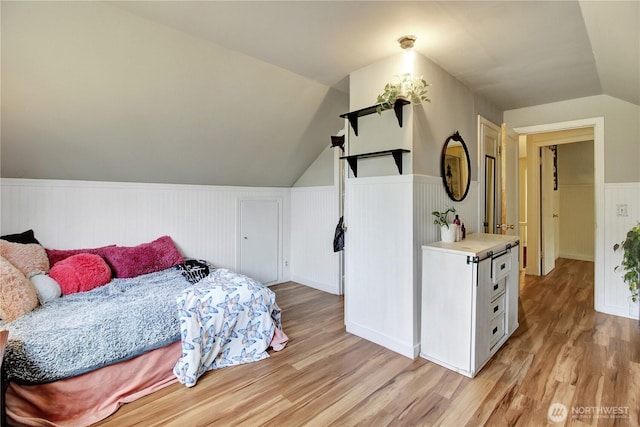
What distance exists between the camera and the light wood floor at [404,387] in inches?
67.8

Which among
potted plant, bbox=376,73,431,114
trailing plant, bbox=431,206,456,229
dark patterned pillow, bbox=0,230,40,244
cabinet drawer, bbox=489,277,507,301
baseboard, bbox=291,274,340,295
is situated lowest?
baseboard, bbox=291,274,340,295

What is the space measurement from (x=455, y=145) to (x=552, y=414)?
2.12 metres

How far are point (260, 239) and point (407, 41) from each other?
9.91ft

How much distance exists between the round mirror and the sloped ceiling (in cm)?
63

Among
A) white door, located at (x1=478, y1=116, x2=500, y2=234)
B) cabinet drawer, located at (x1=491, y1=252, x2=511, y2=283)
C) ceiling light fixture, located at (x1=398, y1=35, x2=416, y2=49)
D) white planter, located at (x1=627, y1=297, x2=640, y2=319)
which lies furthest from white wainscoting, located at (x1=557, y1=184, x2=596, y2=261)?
ceiling light fixture, located at (x1=398, y1=35, x2=416, y2=49)

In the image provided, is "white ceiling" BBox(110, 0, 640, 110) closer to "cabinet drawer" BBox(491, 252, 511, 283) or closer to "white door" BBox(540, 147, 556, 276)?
"cabinet drawer" BBox(491, 252, 511, 283)

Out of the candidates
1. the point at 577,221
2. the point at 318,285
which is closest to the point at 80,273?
the point at 318,285

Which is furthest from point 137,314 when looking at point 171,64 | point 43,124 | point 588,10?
point 588,10

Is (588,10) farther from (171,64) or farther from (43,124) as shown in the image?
(43,124)

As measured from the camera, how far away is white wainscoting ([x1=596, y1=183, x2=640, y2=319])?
10.2 ft

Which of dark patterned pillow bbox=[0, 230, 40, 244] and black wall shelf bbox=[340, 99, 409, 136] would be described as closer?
black wall shelf bbox=[340, 99, 409, 136]

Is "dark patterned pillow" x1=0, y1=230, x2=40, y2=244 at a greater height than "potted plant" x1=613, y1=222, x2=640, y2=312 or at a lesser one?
greater

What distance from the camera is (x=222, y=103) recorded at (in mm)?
2791

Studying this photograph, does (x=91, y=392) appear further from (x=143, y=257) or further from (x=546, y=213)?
(x=546, y=213)
